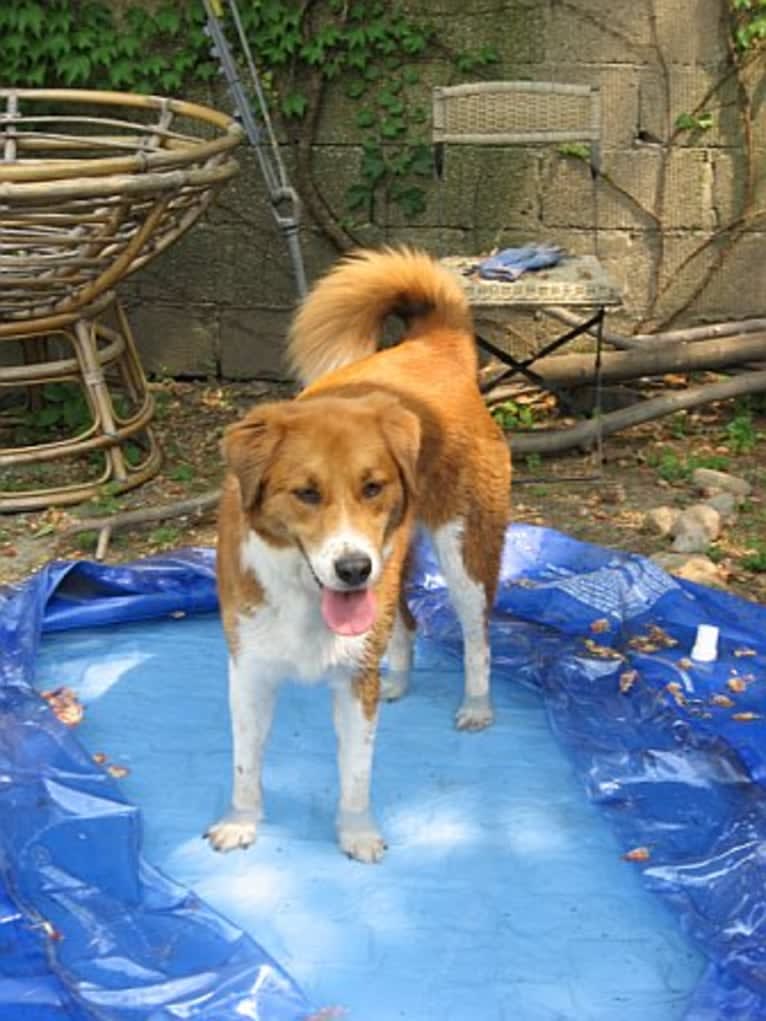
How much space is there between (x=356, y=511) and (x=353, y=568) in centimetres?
12

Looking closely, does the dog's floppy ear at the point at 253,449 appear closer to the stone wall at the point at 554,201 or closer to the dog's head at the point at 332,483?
the dog's head at the point at 332,483

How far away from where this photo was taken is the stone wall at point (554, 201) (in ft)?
17.7

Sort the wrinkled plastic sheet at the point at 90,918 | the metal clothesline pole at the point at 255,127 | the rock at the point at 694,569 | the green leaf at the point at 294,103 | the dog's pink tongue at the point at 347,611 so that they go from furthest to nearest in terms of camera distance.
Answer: the green leaf at the point at 294,103
the metal clothesline pole at the point at 255,127
the rock at the point at 694,569
the dog's pink tongue at the point at 347,611
the wrinkled plastic sheet at the point at 90,918

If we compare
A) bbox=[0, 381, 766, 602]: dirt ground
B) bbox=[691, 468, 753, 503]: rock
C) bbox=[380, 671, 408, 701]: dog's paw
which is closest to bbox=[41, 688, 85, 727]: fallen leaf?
bbox=[380, 671, 408, 701]: dog's paw

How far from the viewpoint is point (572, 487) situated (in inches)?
191

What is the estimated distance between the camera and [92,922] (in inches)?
97.6

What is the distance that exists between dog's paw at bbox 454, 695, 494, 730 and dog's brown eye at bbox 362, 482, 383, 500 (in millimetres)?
1028

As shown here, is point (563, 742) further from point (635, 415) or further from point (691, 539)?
point (635, 415)

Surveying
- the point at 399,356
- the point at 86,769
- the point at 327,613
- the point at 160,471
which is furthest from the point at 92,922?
the point at 160,471

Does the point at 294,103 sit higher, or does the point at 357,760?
the point at 294,103

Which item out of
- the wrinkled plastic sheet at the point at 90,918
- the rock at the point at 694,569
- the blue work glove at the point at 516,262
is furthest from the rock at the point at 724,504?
the wrinkled plastic sheet at the point at 90,918

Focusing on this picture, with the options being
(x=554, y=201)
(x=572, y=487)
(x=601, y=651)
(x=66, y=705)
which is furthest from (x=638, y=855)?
(x=554, y=201)

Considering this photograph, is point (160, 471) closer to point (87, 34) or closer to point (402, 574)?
point (87, 34)

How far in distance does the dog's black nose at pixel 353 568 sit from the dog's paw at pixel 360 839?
0.69m
